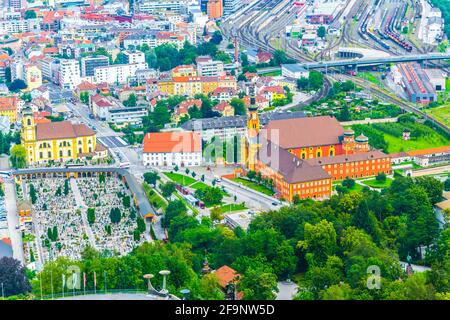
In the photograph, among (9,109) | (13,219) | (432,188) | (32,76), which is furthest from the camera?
(32,76)

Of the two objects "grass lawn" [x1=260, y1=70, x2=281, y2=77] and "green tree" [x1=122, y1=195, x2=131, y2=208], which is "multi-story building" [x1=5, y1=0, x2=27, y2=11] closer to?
"grass lawn" [x1=260, y1=70, x2=281, y2=77]

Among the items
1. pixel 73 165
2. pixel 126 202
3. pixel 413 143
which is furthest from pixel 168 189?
pixel 413 143

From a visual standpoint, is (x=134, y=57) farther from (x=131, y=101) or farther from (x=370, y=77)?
(x=370, y=77)

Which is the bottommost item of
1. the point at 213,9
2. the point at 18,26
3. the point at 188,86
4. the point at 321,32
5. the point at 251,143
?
the point at 251,143

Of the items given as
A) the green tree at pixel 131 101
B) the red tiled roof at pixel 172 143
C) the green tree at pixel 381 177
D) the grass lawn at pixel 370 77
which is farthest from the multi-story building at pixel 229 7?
the green tree at pixel 381 177
